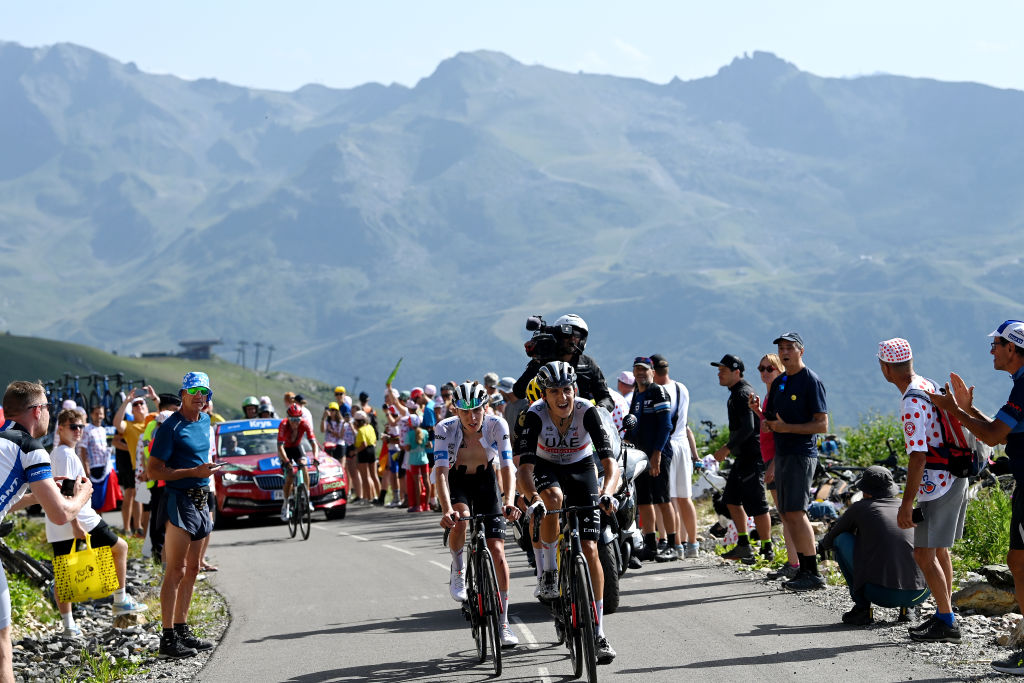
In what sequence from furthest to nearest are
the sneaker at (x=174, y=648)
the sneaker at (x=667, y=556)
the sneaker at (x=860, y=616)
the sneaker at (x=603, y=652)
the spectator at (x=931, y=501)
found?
the sneaker at (x=667, y=556), the sneaker at (x=174, y=648), the sneaker at (x=860, y=616), the spectator at (x=931, y=501), the sneaker at (x=603, y=652)

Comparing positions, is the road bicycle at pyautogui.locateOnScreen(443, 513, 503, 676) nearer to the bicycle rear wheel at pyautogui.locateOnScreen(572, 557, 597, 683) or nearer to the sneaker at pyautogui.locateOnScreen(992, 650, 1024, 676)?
the bicycle rear wheel at pyautogui.locateOnScreen(572, 557, 597, 683)

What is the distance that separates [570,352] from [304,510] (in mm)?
9978

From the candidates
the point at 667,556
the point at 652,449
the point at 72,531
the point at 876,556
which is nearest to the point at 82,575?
the point at 72,531

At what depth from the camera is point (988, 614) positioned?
1013cm

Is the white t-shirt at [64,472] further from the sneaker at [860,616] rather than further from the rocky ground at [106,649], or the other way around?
the sneaker at [860,616]

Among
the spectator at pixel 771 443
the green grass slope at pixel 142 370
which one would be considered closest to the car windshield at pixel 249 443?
the spectator at pixel 771 443

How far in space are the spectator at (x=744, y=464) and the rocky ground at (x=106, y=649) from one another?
537 cm

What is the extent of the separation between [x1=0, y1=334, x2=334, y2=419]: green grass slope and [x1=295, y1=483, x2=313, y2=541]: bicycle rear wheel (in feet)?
430

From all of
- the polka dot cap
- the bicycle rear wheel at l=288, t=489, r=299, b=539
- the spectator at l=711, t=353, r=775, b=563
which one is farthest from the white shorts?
the bicycle rear wheel at l=288, t=489, r=299, b=539

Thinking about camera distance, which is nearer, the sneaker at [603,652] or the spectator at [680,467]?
the sneaker at [603,652]

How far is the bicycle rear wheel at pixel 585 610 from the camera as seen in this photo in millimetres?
7762

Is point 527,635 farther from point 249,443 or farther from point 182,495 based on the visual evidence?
point 249,443

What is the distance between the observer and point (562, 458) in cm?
878

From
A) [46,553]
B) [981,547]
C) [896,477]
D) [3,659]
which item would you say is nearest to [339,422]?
[46,553]
